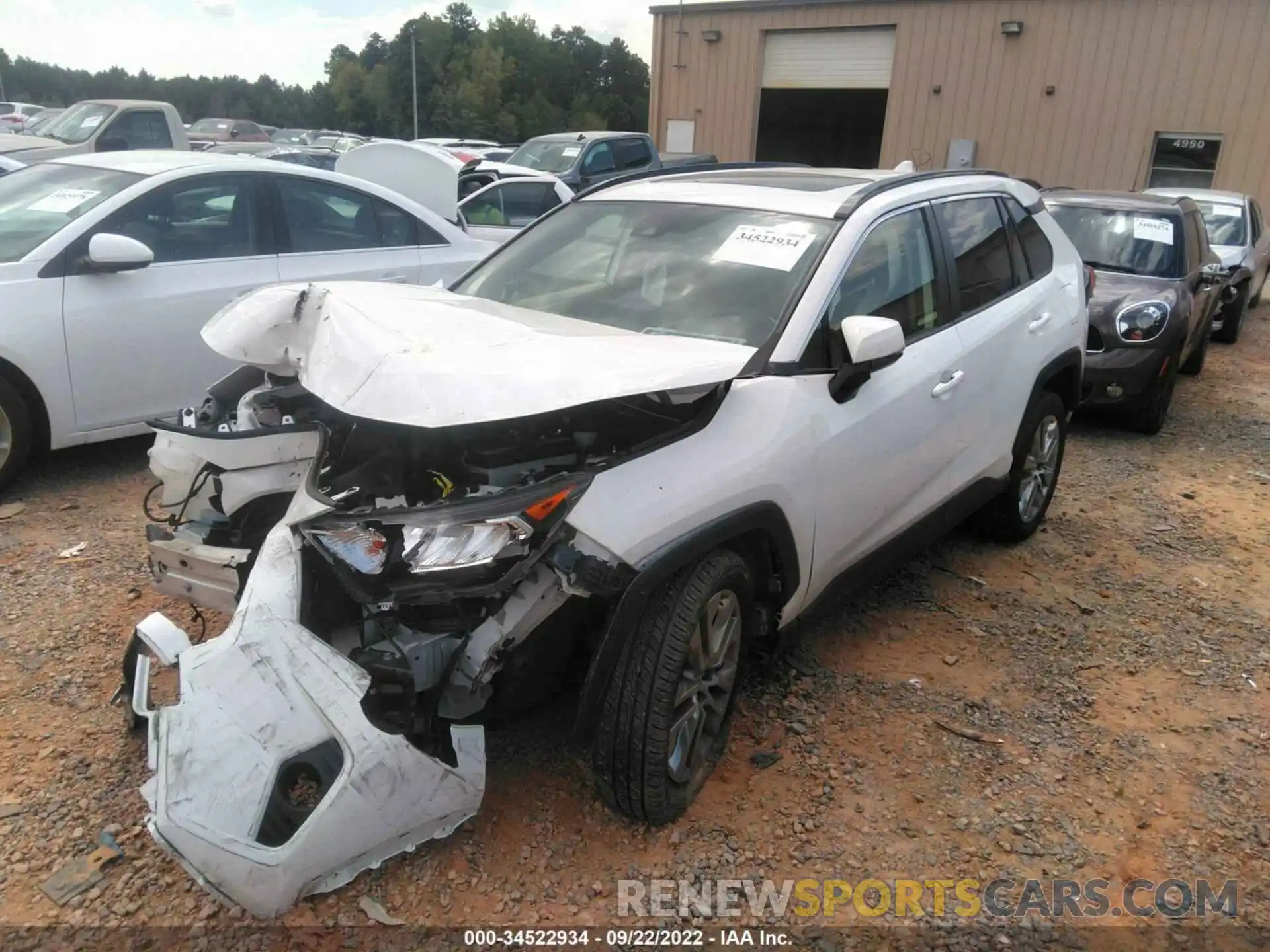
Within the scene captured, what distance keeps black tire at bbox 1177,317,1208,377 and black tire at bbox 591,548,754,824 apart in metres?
7.42

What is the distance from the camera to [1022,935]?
230 cm

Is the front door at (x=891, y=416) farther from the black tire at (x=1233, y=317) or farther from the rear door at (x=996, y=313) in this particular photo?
the black tire at (x=1233, y=317)

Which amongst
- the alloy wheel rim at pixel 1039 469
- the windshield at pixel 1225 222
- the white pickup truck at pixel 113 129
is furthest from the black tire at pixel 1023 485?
the white pickup truck at pixel 113 129

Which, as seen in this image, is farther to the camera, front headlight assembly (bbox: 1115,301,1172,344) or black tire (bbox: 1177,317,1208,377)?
black tire (bbox: 1177,317,1208,377)

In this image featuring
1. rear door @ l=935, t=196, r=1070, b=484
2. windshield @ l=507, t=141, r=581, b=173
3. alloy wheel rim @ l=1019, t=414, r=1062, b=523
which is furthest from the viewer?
windshield @ l=507, t=141, r=581, b=173

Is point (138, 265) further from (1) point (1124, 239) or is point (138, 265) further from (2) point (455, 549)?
(1) point (1124, 239)

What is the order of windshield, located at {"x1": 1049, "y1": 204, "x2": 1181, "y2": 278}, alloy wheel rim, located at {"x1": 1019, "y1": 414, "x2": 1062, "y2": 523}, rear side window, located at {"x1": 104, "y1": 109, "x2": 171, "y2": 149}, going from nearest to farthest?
alloy wheel rim, located at {"x1": 1019, "y1": 414, "x2": 1062, "y2": 523}
windshield, located at {"x1": 1049, "y1": 204, "x2": 1181, "y2": 278}
rear side window, located at {"x1": 104, "y1": 109, "x2": 171, "y2": 149}

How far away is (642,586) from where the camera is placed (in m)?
2.19

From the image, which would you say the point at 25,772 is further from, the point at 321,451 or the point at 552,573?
the point at 552,573

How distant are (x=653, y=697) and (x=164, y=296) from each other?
365 cm

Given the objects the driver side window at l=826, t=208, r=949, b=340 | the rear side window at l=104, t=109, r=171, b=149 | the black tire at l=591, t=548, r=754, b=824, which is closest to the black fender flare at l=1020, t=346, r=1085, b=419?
the driver side window at l=826, t=208, r=949, b=340

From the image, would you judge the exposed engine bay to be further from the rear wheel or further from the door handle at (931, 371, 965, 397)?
the rear wheel

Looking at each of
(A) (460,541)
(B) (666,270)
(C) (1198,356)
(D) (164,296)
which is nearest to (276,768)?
(A) (460,541)

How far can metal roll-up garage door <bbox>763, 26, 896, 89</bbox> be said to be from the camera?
20.9 meters
